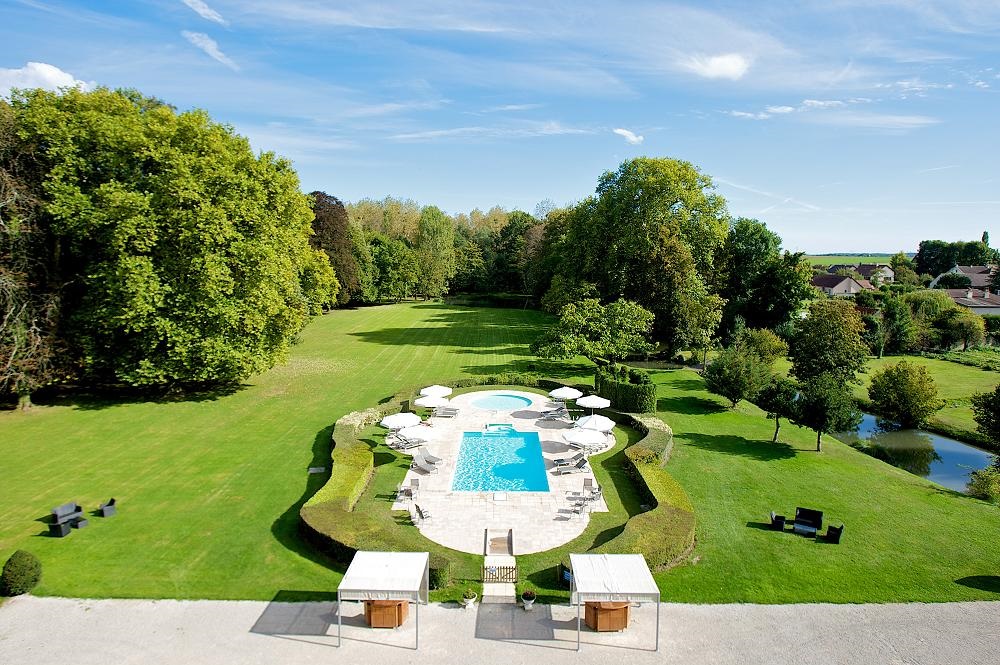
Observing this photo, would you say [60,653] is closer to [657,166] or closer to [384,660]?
[384,660]

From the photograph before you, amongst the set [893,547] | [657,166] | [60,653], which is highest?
[657,166]

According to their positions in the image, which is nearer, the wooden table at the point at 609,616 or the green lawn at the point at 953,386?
the wooden table at the point at 609,616

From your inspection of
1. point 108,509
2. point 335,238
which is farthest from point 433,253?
point 108,509

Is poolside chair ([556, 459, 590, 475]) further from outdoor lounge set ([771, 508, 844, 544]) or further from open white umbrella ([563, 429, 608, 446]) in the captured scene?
outdoor lounge set ([771, 508, 844, 544])

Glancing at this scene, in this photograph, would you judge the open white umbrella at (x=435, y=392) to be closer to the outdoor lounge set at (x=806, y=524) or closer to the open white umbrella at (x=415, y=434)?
the open white umbrella at (x=415, y=434)

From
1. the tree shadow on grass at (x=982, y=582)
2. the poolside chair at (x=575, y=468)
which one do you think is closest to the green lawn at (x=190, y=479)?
the poolside chair at (x=575, y=468)

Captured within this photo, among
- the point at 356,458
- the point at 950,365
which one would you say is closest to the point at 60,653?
the point at 356,458

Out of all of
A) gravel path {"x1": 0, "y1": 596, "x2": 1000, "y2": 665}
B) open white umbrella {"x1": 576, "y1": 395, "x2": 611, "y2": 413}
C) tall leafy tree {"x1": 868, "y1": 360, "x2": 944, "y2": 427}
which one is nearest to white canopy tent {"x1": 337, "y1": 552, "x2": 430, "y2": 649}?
gravel path {"x1": 0, "y1": 596, "x2": 1000, "y2": 665}
